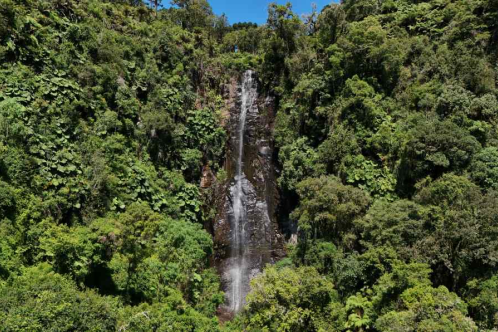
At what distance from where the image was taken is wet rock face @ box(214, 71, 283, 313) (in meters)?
26.2

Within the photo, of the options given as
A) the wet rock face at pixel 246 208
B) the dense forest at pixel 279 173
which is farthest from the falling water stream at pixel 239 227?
the dense forest at pixel 279 173

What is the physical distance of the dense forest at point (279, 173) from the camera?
15359mm

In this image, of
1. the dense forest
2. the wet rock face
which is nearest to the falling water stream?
the wet rock face

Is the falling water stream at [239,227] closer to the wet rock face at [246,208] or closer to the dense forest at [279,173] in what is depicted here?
the wet rock face at [246,208]

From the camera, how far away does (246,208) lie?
30.1 m

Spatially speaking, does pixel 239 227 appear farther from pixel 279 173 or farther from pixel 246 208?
pixel 279 173

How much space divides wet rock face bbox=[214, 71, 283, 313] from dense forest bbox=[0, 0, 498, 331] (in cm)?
145

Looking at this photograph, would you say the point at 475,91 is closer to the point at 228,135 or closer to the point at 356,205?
the point at 356,205

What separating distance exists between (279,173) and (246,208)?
4972mm

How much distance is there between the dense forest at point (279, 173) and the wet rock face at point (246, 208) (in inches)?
57.2

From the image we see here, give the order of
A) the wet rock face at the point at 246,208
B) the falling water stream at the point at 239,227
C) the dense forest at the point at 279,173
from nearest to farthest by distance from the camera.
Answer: the dense forest at the point at 279,173 < the falling water stream at the point at 239,227 < the wet rock face at the point at 246,208

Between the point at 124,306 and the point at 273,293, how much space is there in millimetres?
7771

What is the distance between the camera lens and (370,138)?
2522 cm

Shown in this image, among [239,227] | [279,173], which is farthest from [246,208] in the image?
[279,173]
